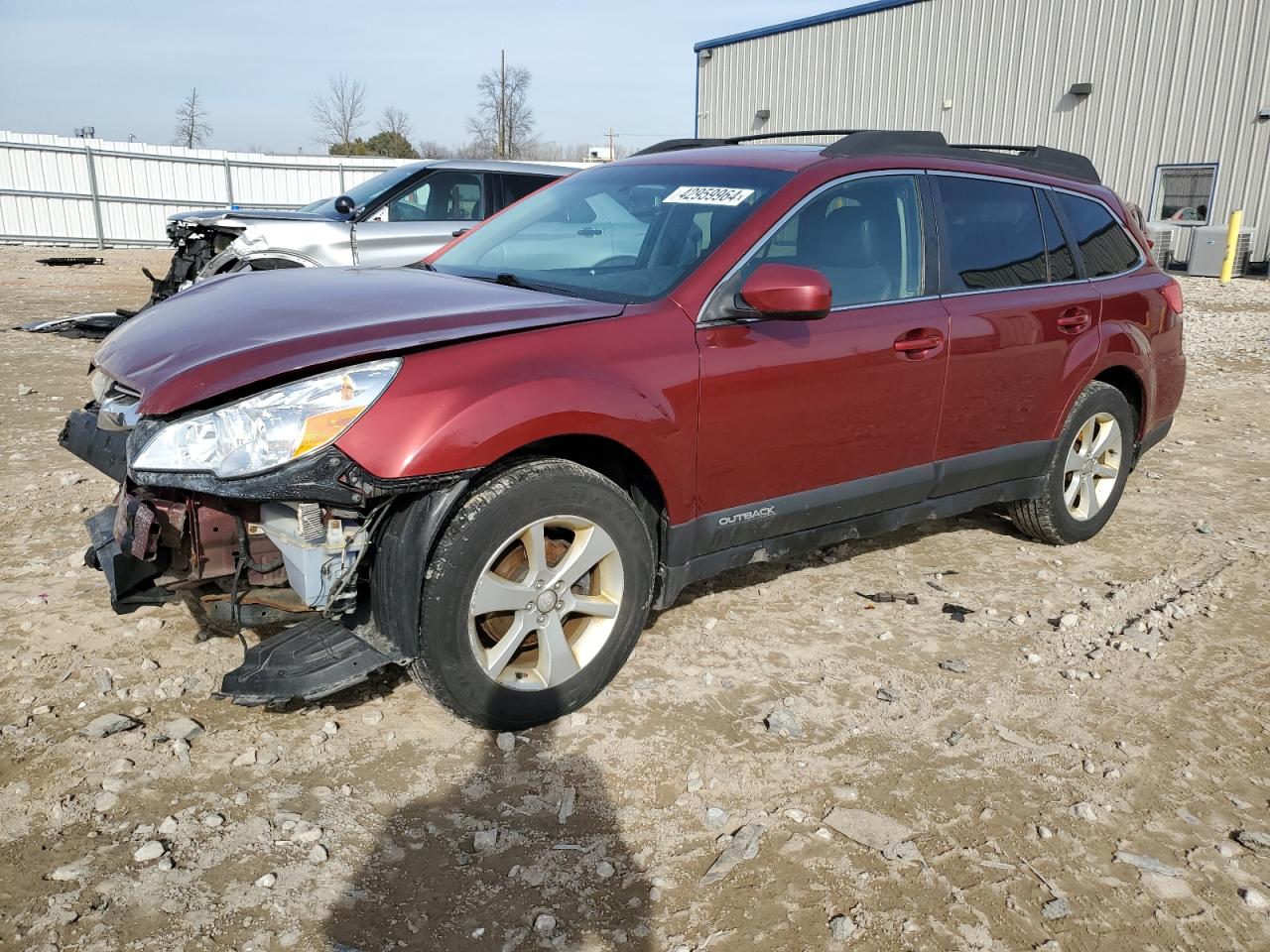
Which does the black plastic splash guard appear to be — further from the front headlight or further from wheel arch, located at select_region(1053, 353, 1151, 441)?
wheel arch, located at select_region(1053, 353, 1151, 441)

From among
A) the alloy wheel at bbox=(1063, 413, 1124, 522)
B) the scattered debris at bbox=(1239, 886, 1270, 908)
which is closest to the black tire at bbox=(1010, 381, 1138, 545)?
the alloy wheel at bbox=(1063, 413, 1124, 522)

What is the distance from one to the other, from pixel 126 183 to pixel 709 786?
1016 inches

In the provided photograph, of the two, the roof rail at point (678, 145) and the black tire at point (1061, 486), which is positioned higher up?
the roof rail at point (678, 145)

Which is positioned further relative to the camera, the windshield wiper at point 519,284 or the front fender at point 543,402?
the windshield wiper at point 519,284

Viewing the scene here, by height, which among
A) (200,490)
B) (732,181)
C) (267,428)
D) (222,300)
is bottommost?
(200,490)

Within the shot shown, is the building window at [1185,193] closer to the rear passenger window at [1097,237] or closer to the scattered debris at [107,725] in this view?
the rear passenger window at [1097,237]

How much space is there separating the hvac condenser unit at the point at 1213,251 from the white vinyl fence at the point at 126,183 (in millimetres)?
19586

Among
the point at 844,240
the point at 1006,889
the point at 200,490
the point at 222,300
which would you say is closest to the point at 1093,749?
the point at 1006,889

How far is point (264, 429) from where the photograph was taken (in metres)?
2.58

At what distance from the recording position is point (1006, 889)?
8.01ft

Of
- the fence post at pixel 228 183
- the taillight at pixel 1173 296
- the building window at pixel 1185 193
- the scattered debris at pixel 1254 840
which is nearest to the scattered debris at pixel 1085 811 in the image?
the scattered debris at pixel 1254 840

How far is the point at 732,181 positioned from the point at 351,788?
254 cm

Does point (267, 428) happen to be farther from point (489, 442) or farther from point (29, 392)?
point (29, 392)

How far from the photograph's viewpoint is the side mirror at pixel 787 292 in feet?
10.3
